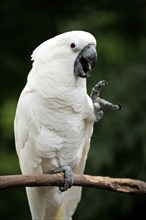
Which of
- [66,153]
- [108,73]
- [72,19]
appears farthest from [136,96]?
[66,153]

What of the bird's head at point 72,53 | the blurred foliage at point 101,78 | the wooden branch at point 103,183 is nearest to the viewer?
the wooden branch at point 103,183

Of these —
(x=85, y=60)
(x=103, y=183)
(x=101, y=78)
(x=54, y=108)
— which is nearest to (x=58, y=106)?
(x=54, y=108)

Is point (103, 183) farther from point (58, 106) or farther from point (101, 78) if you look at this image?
point (101, 78)

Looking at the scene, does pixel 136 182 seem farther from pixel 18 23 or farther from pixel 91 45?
pixel 18 23

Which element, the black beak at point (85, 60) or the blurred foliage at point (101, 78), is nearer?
the black beak at point (85, 60)

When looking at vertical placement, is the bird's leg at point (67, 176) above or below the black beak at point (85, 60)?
below

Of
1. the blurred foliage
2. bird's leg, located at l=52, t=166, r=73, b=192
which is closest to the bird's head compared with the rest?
bird's leg, located at l=52, t=166, r=73, b=192

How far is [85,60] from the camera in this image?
3.90 metres

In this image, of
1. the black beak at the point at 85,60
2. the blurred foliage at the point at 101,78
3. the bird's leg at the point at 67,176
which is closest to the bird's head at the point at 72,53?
the black beak at the point at 85,60

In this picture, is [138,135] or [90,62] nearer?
[90,62]

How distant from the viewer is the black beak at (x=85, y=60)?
386 centimetres

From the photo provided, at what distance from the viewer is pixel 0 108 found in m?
6.02

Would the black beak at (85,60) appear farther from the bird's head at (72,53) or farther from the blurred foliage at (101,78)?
the blurred foliage at (101,78)

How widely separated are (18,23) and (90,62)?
208cm
